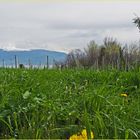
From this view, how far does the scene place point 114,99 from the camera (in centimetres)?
354

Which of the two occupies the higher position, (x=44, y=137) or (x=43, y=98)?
(x=43, y=98)

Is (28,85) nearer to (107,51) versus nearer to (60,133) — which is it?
(60,133)

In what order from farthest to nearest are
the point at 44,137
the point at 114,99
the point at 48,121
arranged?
the point at 114,99 → the point at 48,121 → the point at 44,137

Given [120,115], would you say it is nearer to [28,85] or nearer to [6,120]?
[6,120]

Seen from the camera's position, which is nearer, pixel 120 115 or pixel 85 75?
pixel 120 115

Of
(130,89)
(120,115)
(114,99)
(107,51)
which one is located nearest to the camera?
(120,115)

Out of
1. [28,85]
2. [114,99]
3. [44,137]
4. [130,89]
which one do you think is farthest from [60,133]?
[130,89]

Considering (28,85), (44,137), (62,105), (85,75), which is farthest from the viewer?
(85,75)

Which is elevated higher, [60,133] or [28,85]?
[28,85]

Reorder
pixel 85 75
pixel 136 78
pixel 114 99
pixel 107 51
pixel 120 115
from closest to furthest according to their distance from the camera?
pixel 120 115 → pixel 114 99 → pixel 136 78 → pixel 85 75 → pixel 107 51

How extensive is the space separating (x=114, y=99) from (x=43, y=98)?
660 mm

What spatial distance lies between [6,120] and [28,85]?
3.12 feet

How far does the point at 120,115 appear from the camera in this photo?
9.93 feet

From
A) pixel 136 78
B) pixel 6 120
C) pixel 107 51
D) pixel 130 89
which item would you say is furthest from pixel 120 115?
pixel 107 51
